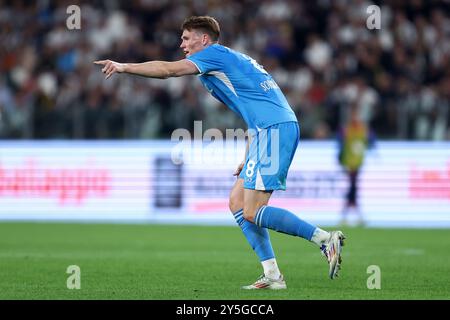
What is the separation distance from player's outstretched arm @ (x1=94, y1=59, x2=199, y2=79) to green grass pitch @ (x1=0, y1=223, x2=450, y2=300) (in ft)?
6.02

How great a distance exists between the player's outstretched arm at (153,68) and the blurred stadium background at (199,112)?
772 centimetres

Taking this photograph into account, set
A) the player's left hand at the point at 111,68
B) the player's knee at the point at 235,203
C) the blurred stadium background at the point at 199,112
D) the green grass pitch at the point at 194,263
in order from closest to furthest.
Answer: the player's left hand at the point at 111,68 → the green grass pitch at the point at 194,263 → the player's knee at the point at 235,203 → the blurred stadium background at the point at 199,112

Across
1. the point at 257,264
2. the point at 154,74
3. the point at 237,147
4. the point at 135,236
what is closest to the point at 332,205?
the point at 237,147

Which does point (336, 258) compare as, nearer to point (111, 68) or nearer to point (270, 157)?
point (270, 157)

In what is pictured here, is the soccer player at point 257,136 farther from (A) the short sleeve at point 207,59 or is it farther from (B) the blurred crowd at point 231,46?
(B) the blurred crowd at point 231,46

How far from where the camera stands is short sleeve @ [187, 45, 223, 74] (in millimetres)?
8516

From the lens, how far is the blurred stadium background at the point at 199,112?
18.7 m

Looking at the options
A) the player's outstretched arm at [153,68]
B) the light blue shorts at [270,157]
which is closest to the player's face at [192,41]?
the player's outstretched arm at [153,68]

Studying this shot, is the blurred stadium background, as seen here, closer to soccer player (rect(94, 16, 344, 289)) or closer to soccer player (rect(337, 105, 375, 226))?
soccer player (rect(337, 105, 375, 226))

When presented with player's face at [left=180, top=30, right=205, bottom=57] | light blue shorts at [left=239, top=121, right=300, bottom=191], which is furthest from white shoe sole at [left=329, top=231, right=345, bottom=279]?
player's face at [left=180, top=30, right=205, bottom=57]

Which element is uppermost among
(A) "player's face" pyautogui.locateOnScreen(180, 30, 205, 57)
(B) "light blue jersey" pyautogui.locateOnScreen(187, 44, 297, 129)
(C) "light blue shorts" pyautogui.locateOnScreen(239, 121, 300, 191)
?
(A) "player's face" pyautogui.locateOnScreen(180, 30, 205, 57)

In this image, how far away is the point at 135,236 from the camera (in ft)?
51.8

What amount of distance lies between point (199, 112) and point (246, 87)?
11113 mm

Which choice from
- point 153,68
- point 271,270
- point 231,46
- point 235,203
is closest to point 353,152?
point 231,46
